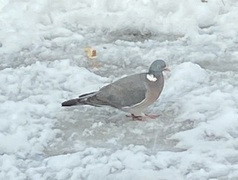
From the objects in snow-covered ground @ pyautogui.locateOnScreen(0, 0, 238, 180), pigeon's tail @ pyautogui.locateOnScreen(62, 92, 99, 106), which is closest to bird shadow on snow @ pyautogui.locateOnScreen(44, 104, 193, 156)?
snow-covered ground @ pyautogui.locateOnScreen(0, 0, 238, 180)

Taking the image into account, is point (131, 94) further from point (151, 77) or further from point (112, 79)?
point (112, 79)

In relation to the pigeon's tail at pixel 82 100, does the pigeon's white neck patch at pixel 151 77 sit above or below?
above

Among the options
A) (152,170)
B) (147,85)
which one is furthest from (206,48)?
(152,170)

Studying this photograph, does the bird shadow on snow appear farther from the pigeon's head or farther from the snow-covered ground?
the pigeon's head

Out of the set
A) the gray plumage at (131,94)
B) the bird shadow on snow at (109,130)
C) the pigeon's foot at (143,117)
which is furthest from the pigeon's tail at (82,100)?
the pigeon's foot at (143,117)

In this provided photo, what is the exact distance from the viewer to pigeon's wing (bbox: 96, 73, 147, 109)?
511 cm

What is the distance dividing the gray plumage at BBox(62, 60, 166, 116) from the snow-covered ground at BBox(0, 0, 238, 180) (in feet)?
0.47

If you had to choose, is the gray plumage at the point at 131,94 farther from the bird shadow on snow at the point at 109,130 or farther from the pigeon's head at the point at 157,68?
the bird shadow on snow at the point at 109,130

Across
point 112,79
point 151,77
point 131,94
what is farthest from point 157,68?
point 112,79

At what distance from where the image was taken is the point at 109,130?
512 cm

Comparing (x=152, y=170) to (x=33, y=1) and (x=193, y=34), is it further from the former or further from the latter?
(x=33, y=1)

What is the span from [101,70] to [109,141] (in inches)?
47.2

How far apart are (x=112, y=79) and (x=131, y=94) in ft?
2.61

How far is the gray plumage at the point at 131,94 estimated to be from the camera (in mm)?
5117
